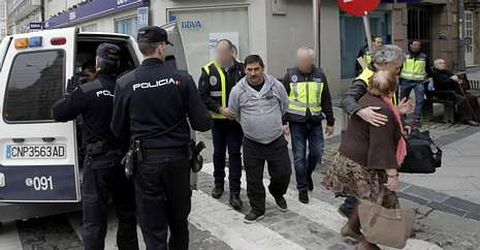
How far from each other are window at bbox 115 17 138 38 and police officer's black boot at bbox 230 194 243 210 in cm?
1139

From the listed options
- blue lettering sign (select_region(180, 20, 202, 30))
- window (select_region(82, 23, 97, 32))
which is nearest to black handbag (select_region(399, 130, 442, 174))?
blue lettering sign (select_region(180, 20, 202, 30))

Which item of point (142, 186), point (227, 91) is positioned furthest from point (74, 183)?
point (227, 91)

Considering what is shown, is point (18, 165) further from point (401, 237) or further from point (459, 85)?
point (459, 85)

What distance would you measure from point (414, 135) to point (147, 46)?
2217 millimetres

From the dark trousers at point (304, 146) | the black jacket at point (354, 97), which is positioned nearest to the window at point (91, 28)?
the dark trousers at point (304, 146)

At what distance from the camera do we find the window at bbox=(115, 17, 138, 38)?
16703 millimetres

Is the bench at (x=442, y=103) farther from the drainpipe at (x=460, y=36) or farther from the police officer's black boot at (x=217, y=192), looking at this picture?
the drainpipe at (x=460, y=36)

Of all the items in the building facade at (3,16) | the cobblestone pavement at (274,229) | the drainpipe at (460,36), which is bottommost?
the cobblestone pavement at (274,229)

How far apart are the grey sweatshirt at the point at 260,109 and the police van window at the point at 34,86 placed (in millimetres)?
A: 1623

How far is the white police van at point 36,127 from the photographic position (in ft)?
15.6

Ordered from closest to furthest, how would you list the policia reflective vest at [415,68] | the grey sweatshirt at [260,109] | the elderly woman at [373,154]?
the elderly woman at [373,154] < the grey sweatshirt at [260,109] < the policia reflective vest at [415,68]

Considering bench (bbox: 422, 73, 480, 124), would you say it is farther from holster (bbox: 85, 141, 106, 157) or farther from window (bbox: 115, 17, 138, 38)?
window (bbox: 115, 17, 138, 38)

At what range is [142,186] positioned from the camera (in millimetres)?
3850

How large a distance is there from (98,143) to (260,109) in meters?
1.70
